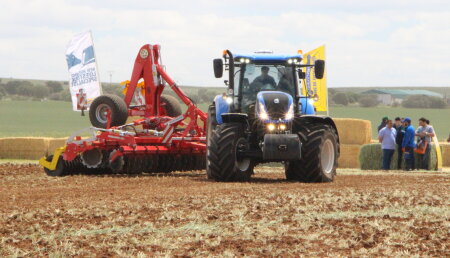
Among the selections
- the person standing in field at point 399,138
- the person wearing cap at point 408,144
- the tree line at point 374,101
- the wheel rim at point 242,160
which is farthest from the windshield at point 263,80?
the tree line at point 374,101

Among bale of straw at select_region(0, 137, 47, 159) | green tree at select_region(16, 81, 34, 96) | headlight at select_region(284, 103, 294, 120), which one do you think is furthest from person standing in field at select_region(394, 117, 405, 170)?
green tree at select_region(16, 81, 34, 96)

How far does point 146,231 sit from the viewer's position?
9.12m

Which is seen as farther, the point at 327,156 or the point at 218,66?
the point at 327,156

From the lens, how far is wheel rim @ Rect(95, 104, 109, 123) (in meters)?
20.0

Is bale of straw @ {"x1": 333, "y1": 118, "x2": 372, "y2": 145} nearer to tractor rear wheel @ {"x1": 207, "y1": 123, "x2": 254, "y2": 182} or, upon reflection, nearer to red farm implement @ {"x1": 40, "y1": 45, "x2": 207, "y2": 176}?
red farm implement @ {"x1": 40, "y1": 45, "x2": 207, "y2": 176}

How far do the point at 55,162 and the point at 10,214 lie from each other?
8.18 meters

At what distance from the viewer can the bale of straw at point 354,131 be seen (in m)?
26.6

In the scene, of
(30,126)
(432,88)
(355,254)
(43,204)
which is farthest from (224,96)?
(432,88)

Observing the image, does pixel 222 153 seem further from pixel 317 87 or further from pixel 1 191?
pixel 317 87

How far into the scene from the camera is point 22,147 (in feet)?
95.6

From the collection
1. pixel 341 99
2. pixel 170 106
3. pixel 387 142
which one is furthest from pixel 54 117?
pixel 170 106

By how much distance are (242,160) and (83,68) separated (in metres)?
11.6

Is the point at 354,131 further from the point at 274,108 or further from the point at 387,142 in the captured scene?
the point at 274,108

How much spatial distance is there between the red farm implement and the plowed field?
10.4ft
